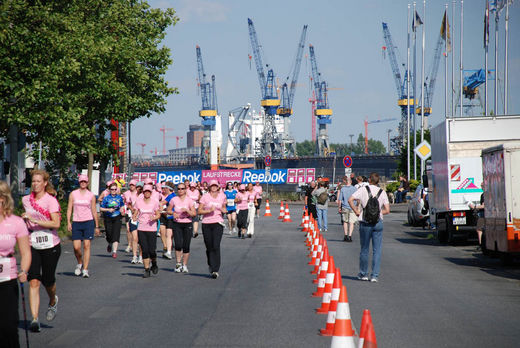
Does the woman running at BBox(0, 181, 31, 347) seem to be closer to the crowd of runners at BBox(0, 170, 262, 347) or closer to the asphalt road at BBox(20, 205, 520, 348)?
the crowd of runners at BBox(0, 170, 262, 347)

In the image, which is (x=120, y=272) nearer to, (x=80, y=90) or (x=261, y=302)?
(x=261, y=302)

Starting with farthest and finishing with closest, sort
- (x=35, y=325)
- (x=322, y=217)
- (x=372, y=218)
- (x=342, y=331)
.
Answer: (x=322, y=217), (x=372, y=218), (x=35, y=325), (x=342, y=331)

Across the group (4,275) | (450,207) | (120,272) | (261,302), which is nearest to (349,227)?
(450,207)

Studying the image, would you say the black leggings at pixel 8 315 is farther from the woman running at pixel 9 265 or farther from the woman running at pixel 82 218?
the woman running at pixel 82 218

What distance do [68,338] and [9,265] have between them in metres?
2.31

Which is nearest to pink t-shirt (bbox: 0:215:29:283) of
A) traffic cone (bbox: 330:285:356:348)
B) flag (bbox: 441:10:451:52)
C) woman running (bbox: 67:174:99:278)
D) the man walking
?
traffic cone (bbox: 330:285:356:348)

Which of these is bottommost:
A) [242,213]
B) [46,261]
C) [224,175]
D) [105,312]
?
[105,312]

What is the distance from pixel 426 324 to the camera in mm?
9523

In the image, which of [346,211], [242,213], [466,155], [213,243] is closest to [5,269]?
[213,243]

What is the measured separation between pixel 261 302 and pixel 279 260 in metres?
6.85

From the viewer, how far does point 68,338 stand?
8.52 metres

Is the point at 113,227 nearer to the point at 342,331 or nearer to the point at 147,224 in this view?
the point at 147,224

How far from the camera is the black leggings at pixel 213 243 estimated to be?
1452 centimetres

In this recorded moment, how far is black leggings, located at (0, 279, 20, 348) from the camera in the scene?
618 cm
